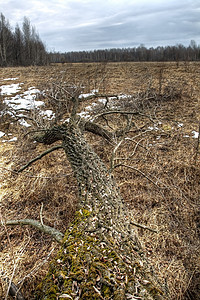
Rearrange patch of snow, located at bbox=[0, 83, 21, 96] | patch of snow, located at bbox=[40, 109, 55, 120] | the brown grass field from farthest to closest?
patch of snow, located at bbox=[0, 83, 21, 96], patch of snow, located at bbox=[40, 109, 55, 120], the brown grass field

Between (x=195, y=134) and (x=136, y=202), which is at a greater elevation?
(x=195, y=134)

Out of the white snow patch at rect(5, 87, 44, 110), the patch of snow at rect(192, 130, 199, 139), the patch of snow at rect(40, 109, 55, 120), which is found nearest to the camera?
the patch of snow at rect(192, 130, 199, 139)

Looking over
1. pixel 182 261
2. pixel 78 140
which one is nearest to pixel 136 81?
pixel 78 140

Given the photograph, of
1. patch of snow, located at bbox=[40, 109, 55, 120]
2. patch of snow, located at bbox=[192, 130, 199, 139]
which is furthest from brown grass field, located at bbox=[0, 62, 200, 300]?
patch of snow, located at bbox=[40, 109, 55, 120]

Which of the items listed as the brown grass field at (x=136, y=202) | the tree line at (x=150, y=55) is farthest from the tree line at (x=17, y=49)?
the brown grass field at (x=136, y=202)

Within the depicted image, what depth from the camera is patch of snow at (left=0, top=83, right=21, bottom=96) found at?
968cm

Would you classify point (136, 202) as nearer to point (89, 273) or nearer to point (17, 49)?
point (89, 273)

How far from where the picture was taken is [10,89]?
10.2m

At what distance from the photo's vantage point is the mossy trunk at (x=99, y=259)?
46.9 inches

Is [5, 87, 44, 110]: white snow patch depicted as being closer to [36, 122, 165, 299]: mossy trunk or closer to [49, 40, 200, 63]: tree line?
[36, 122, 165, 299]: mossy trunk

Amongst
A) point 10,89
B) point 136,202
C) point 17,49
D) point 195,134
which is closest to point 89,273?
point 136,202

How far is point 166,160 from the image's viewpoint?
4.32 m

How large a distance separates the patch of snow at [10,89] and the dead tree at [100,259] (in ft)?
30.5

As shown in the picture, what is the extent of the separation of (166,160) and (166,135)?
1.28 metres
